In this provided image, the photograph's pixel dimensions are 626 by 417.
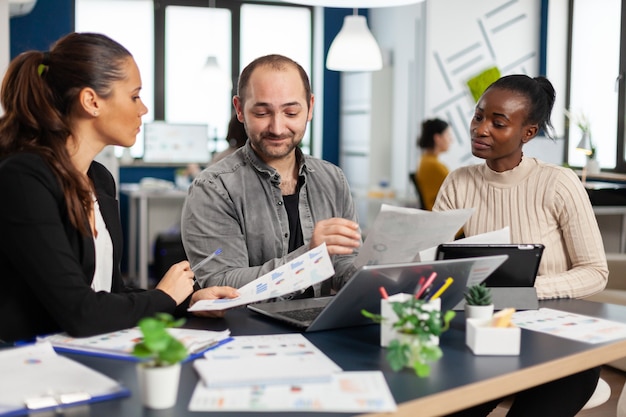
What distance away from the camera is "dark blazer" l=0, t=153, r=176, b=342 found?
4.52 feet

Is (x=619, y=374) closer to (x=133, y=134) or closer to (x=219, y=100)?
(x=133, y=134)

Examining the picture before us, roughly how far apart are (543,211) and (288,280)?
99cm

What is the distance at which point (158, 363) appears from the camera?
1038 millimetres

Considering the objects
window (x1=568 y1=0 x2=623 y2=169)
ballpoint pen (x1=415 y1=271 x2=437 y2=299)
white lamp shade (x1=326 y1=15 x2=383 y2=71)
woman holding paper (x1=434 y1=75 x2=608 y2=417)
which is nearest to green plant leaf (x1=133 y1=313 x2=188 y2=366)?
ballpoint pen (x1=415 y1=271 x2=437 y2=299)

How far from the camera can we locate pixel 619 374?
12.2 feet

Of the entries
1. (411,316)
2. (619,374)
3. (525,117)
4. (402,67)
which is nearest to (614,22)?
(402,67)

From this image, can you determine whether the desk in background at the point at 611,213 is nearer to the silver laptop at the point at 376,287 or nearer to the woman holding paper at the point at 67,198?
the silver laptop at the point at 376,287

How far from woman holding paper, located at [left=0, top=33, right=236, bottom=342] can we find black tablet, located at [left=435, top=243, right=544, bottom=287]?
486 millimetres

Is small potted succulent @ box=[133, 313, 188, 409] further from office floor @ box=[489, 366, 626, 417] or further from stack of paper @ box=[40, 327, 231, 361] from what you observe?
office floor @ box=[489, 366, 626, 417]

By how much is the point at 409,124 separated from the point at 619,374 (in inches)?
147

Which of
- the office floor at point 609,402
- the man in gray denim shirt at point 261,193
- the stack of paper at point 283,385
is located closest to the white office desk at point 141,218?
the office floor at point 609,402

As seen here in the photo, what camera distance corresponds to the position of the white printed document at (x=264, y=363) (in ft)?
3.67

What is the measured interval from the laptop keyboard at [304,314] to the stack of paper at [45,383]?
0.51 meters

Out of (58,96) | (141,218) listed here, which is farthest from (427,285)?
(141,218)
